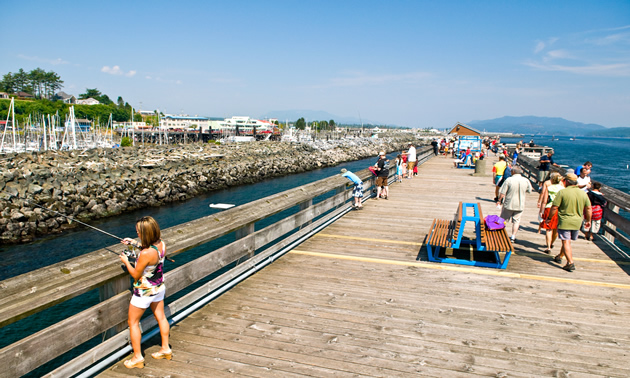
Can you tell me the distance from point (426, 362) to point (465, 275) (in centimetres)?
282

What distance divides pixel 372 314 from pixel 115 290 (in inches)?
109

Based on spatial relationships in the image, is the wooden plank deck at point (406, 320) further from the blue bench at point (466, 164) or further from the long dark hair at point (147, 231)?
the blue bench at point (466, 164)

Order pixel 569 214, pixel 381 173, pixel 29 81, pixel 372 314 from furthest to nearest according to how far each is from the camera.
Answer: pixel 29 81, pixel 381 173, pixel 569 214, pixel 372 314

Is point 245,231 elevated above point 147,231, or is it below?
below

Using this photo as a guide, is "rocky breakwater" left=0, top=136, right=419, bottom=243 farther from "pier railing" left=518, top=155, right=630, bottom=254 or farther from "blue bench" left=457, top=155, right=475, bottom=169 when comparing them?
"blue bench" left=457, top=155, right=475, bottom=169

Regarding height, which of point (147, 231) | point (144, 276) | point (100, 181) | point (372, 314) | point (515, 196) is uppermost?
point (147, 231)

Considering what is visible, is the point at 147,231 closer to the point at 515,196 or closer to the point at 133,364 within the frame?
the point at 133,364

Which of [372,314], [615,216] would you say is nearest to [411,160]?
[615,216]

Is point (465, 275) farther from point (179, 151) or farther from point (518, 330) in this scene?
point (179, 151)

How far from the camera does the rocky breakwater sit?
2014cm

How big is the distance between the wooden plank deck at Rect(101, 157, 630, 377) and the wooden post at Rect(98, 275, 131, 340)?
0.33 metres

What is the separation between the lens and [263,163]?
45.6 metres

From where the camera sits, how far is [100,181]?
26422 mm

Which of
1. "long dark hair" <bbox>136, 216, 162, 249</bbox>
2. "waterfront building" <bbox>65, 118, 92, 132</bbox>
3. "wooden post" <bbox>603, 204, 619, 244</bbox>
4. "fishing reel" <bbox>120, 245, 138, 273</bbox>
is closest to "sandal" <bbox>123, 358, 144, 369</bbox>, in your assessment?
"fishing reel" <bbox>120, 245, 138, 273</bbox>
